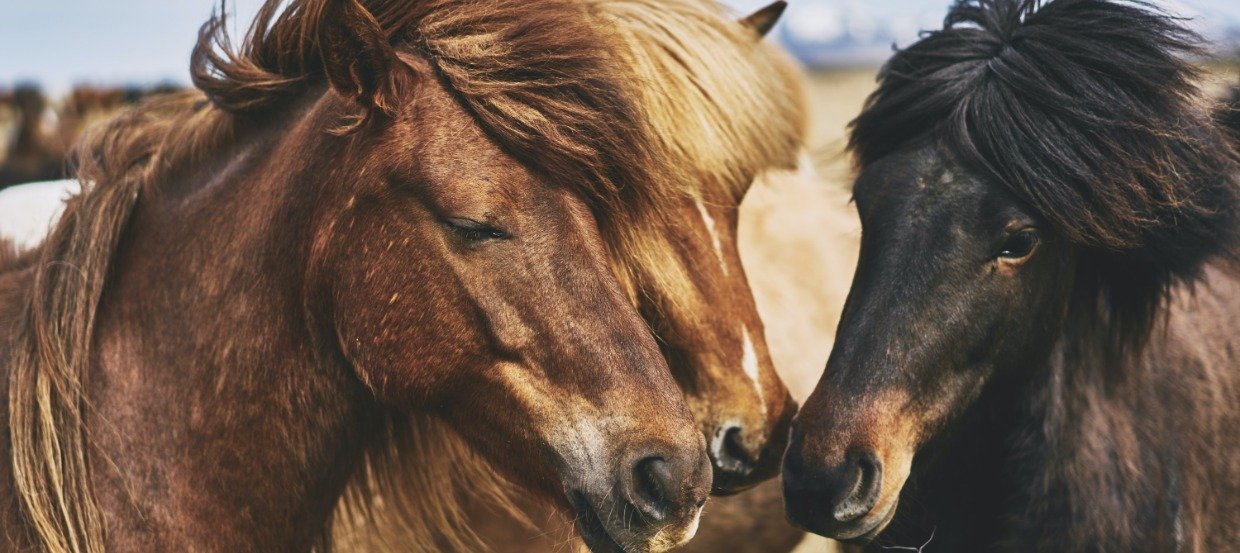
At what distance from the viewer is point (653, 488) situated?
1998 mm

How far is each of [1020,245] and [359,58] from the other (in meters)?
1.60

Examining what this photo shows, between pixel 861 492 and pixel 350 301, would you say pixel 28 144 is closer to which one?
pixel 350 301

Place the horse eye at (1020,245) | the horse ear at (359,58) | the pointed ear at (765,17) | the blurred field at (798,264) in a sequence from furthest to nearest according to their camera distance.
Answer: the blurred field at (798,264)
the pointed ear at (765,17)
the horse eye at (1020,245)
the horse ear at (359,58)

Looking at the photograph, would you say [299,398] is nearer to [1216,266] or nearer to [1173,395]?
[1173,395]

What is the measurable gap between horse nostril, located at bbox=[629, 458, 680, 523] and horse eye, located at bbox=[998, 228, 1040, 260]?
1055mm

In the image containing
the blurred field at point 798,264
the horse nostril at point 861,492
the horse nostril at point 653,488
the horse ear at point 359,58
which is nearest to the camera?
the horse nostril at point 653,488

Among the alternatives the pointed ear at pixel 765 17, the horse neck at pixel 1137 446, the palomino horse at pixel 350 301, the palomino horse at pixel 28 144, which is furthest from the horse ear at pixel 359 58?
the palomino horse at pixel 28 144

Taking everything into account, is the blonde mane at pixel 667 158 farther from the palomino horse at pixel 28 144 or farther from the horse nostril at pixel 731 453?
the palomino horse at pixel 28 144

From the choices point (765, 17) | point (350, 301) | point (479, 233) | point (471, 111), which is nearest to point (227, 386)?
point (350, 301)

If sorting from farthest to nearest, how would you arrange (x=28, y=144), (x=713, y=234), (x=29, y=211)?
1. (x=28, y=144)
2. (x=29, y=211)
3. (x=713, y=234)

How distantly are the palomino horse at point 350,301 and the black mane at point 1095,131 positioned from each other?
0.80 meters

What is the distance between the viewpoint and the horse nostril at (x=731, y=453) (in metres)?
2.50

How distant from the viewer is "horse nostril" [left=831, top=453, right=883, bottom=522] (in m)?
2.31

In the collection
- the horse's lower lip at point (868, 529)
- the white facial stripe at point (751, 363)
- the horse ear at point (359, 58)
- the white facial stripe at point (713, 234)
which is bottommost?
the horse's lower lip at point (868, 529)
